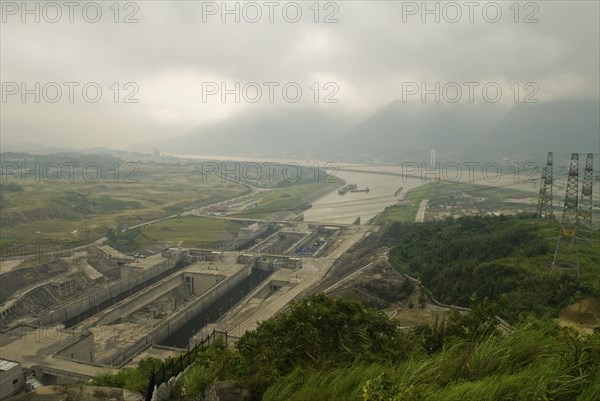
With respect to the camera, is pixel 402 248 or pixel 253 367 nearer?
pixel 253 367

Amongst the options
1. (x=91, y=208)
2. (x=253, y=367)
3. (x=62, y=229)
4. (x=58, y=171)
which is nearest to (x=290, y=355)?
(x=253, y=367)

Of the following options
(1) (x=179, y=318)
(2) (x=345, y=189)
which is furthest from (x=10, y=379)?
(2) (x=345, y=189)

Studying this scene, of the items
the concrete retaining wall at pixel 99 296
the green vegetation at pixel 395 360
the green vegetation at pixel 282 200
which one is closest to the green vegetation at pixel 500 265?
the green vegetation at pixel 395 360

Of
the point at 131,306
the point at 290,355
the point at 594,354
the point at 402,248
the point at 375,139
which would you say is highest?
the point at 375,139

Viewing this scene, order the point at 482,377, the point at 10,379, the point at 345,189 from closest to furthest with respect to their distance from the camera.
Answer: the point at 482,377
the point at 10,379
the point at 345,189

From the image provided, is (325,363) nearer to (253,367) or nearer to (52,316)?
(253,367)

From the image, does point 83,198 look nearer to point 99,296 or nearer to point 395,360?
point 99,296
